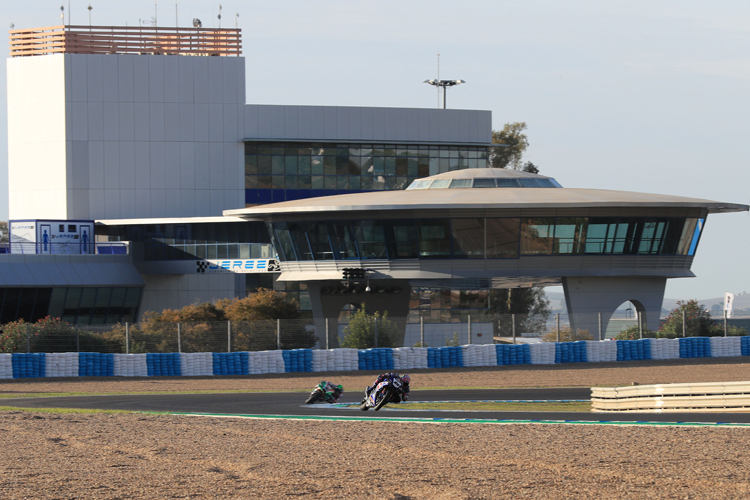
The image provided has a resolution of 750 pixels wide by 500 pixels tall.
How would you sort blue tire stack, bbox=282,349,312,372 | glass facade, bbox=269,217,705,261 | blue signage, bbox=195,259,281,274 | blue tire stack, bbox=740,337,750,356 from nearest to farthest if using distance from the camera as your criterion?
blue tire stack, bbox=282,349,312,372, blue tire stack, bbox=740,337,750,356, glass facade, bbox=269,217,705,261, blue signage, bbox=195,259,281,274

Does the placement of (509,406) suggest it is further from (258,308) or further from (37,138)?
(37,138)

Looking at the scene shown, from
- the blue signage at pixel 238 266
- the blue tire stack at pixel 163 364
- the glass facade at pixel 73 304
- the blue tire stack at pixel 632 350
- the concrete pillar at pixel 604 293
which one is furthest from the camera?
the blue signage at pixel 238 266

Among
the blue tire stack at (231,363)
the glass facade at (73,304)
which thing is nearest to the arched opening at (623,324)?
the blue tire stack at (231,363)

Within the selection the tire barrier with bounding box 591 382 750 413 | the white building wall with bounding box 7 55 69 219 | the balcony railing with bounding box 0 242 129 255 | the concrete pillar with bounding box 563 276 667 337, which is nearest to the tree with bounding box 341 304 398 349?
the concrete pillar with bounding box 563 276 667 337

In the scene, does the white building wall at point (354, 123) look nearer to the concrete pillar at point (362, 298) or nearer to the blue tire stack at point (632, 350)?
the concrete pillar at point (362, 298)

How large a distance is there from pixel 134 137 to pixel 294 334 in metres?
33.6

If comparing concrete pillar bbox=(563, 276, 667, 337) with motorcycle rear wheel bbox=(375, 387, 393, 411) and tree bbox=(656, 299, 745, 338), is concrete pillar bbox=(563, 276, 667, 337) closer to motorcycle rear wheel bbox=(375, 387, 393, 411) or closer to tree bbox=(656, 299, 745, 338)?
tree bbox=(656, 299, 745, 338)

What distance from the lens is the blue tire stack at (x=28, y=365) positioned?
121ft

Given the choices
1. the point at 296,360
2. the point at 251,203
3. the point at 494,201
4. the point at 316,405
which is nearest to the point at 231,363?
the point at 296,360

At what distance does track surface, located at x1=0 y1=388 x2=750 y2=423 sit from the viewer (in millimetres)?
21375

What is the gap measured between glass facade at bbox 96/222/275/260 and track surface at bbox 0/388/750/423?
32.9 m

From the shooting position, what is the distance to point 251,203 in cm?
6975

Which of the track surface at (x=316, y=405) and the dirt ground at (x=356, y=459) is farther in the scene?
the track surface at (x=316, y=405)

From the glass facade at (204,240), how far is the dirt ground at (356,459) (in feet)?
137
